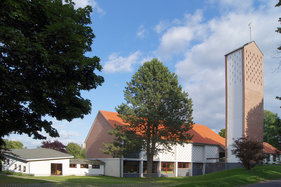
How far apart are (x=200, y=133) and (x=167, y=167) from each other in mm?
12236

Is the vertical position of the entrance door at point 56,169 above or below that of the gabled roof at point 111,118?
below

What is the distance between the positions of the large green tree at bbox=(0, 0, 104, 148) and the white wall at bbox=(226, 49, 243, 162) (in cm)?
3064

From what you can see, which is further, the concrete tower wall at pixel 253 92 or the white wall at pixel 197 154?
the white wall at pixel 197 154

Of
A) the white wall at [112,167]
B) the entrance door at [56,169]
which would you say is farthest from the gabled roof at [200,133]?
the entrance door at [56,169]

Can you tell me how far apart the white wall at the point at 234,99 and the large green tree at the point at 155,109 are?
36.9ft

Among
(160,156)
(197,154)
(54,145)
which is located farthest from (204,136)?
(54,145)

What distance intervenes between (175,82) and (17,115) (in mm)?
22100

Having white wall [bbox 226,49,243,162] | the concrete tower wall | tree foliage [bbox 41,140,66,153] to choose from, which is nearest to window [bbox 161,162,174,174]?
white wall [bbox 226,49,243,162]

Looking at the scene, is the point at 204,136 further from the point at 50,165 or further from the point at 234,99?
the point at 50,165

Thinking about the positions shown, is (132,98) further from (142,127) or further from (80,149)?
(80,149)

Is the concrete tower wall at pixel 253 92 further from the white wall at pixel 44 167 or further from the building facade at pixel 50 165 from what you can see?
the white wall at pixel 44 167

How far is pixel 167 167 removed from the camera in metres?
41.2

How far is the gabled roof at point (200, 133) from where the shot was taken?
4167 centimetres

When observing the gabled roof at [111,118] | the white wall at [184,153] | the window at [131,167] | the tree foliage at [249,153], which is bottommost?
the window at [131,167]
